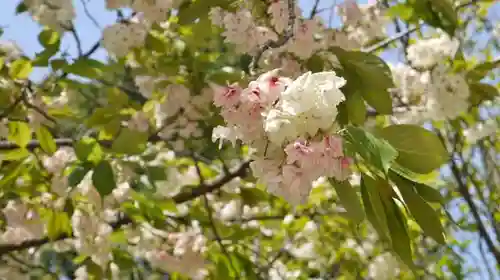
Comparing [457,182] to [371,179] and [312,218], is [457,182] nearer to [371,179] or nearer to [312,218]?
[312,218]

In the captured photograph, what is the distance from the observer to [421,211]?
776 mm

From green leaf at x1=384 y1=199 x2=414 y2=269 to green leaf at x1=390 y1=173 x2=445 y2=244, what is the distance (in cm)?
2

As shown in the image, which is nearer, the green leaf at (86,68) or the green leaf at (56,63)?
the green leaf at (86,68)

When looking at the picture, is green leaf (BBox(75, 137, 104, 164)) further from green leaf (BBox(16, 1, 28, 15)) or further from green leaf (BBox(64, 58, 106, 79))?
green leaf (BBox(16, 1, 28, 15))

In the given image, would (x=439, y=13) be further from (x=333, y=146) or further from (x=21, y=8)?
(x=21, y=8)

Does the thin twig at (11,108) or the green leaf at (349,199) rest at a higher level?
the green leaf at (349,199)

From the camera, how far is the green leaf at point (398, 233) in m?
0.75

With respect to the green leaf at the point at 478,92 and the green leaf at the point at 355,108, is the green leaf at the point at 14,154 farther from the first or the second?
the green leaf at the point at 478,92

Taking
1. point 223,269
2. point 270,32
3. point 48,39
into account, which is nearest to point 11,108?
point 48,39

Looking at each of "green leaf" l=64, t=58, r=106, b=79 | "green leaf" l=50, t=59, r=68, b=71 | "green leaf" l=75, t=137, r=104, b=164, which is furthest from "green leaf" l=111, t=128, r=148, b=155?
"green leaf" l=50, t=59, r=68, b=71

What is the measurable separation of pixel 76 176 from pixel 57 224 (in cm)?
47

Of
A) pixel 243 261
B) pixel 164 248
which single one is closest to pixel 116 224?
pixel 164 248

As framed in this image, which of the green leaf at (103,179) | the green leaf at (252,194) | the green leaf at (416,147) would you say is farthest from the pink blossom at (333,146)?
the green leaf at (252,194)

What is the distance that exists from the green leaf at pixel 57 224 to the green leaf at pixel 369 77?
1071 millimetres
